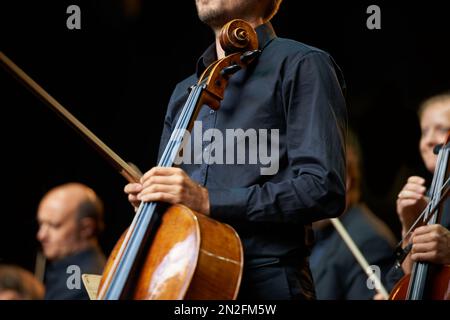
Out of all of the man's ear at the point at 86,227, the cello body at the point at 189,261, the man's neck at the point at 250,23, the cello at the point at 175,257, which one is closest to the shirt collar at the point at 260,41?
the man's neck at the point at 250,23

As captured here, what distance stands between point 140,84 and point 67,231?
874 mm

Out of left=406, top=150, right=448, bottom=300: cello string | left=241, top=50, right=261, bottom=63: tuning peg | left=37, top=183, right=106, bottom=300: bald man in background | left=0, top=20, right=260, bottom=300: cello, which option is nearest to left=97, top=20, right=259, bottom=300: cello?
left=0, top=20, right=260, bottom=300: cello

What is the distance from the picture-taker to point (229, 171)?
5.79 ft

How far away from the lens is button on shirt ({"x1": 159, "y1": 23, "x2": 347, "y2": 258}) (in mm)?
1650

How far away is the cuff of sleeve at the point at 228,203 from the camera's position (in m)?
1.64

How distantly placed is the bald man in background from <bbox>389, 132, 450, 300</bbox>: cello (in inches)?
72.0

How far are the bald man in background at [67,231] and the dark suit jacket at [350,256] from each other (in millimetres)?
1034

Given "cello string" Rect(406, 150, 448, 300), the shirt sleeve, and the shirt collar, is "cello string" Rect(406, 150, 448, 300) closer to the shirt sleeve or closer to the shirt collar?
the shirt sleeve

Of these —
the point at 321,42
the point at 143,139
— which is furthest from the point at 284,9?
the point at 143,139

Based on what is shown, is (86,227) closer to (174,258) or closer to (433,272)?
(433,272)

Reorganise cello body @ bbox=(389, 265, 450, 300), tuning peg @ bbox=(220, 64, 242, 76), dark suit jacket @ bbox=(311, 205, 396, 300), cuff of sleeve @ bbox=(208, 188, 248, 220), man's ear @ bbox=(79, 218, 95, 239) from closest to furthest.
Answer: cuff of sleeve @ bbox=(208, 188, 248, 220) < tuning peg @ bbox=(220, 64, 242, 76) < cello body @ bbox=(389, 265, 450, 300) < dark suit jacket @ bbox=(311, 205, 396, 300) < man's ear @ bbox=(79, 218, 95, 239)

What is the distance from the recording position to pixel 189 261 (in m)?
1.48

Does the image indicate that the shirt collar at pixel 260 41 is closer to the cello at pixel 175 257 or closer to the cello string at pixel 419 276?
the cello at pixel 175 257

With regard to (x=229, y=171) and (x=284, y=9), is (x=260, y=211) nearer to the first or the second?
(x=229, y=171)
